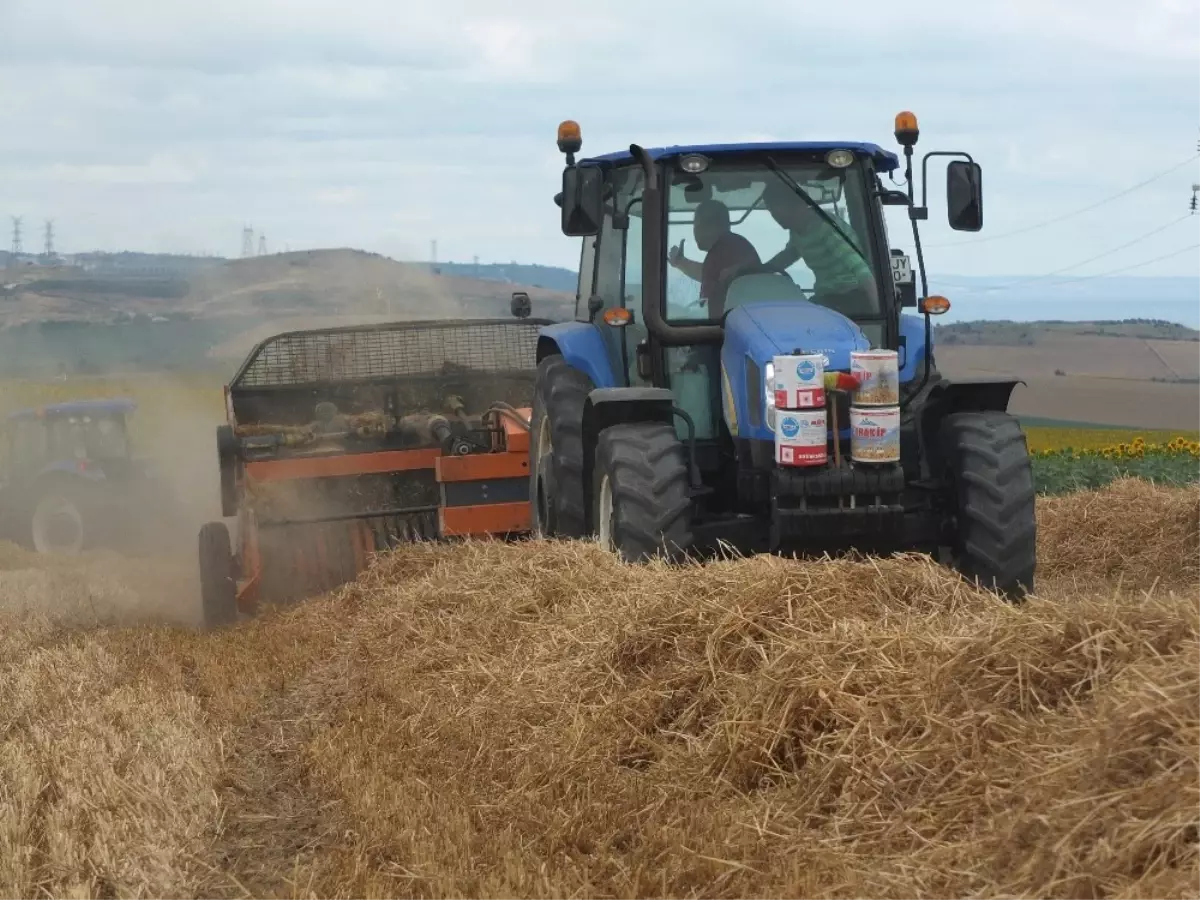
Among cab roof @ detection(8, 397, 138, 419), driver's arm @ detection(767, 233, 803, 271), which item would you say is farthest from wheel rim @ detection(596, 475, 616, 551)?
cab roof @ detection(8, 397, 138, 419)

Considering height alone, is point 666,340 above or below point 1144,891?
above

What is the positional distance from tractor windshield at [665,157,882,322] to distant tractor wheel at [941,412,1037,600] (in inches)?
42.9

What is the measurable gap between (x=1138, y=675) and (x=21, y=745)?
3.87 meters

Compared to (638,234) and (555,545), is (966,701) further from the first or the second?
(638,234)

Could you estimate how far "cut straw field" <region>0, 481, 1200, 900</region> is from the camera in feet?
12.0

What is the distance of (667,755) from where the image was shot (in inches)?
193

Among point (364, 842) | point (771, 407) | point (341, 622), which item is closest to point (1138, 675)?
point (364, 842)

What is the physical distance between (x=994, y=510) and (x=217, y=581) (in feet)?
17.4

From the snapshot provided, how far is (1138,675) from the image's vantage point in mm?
3820

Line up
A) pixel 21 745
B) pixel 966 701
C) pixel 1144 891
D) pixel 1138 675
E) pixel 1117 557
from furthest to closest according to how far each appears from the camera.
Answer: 1. pixel 1117 557
2. pixel 21 745
3. pixel 966 701
4. pixel 1138 675
5. pixel 1144 891

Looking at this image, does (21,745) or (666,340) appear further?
(666,340)

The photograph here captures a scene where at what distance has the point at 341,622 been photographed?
8547 millimetres

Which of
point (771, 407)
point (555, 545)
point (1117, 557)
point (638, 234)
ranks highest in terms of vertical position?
point (638, 234)

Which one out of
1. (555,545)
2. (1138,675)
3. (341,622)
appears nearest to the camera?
(1138,675)
